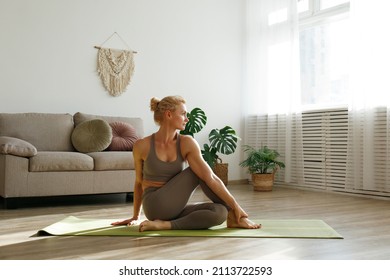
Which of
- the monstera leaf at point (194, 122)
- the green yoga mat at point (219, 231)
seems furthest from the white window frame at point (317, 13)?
the green yoga mat at point (219, 231)

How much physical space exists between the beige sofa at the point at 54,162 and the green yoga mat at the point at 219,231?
1009 millimetres

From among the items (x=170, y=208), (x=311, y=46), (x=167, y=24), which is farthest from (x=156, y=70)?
(x=170, y=208)

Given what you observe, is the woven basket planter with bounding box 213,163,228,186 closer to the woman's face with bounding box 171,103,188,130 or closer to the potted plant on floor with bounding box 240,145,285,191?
the potted plant on floor with bounding box 240,145,285,191

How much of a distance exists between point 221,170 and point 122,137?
150 cm

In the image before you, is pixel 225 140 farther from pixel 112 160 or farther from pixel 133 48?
pixel 112 160

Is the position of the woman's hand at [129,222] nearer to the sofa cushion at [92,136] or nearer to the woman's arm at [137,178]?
the woman's arm at [137,178]

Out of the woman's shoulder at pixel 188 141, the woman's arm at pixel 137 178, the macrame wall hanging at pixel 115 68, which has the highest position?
the macrame wall hanging at pixel 115 68

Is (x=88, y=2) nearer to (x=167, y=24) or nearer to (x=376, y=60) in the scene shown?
(x=167, y=24)

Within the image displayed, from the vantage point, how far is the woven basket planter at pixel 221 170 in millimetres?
5664

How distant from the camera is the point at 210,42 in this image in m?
6.09

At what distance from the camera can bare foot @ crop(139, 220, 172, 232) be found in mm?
→ 2611

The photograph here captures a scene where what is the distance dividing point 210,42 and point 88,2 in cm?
174

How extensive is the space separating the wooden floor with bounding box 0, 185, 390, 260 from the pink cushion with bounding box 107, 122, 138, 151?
1.09m

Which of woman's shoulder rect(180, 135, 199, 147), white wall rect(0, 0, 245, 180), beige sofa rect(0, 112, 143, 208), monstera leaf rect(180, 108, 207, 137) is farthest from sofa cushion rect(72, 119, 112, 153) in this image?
woman's shoulder rect(180, 135, 199, 147)
